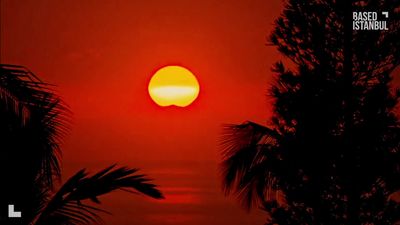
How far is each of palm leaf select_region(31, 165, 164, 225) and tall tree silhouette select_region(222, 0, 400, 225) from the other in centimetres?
474

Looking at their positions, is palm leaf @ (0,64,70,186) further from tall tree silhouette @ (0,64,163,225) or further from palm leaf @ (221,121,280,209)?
palm leaf @ (221,121,280,209)

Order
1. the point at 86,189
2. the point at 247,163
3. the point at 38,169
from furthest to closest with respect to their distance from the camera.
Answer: the point at 247,163, the point at 38,169, the point at 86,189

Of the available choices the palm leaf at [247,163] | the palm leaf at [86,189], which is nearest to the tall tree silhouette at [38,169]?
the palm leaf at [86,189]

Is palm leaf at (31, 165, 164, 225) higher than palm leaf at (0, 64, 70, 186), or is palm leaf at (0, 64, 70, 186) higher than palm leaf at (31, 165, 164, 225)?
palm leaf at (0, 64, 70, 186)

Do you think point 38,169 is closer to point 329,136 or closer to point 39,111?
point 39,111

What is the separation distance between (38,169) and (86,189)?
1.49ft

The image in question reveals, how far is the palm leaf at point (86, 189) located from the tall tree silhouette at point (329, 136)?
4738mm

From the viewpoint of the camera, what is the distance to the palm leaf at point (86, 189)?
423 cm

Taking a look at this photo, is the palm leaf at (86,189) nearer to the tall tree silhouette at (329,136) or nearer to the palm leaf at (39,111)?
the palm leaf at (39,111)

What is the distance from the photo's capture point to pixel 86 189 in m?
4.26

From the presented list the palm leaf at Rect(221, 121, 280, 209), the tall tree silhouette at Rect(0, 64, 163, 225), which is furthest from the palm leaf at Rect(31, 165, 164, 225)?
the palm leaf at Rect(221, 121, 280, 209)

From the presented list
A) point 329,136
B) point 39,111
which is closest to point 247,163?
point 329,136

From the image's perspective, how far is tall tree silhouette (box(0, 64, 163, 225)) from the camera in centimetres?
427

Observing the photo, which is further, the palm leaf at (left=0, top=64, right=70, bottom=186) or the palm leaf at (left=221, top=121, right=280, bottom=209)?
the palm leaf at (left=221, top=121, right=280, bottom=209)
